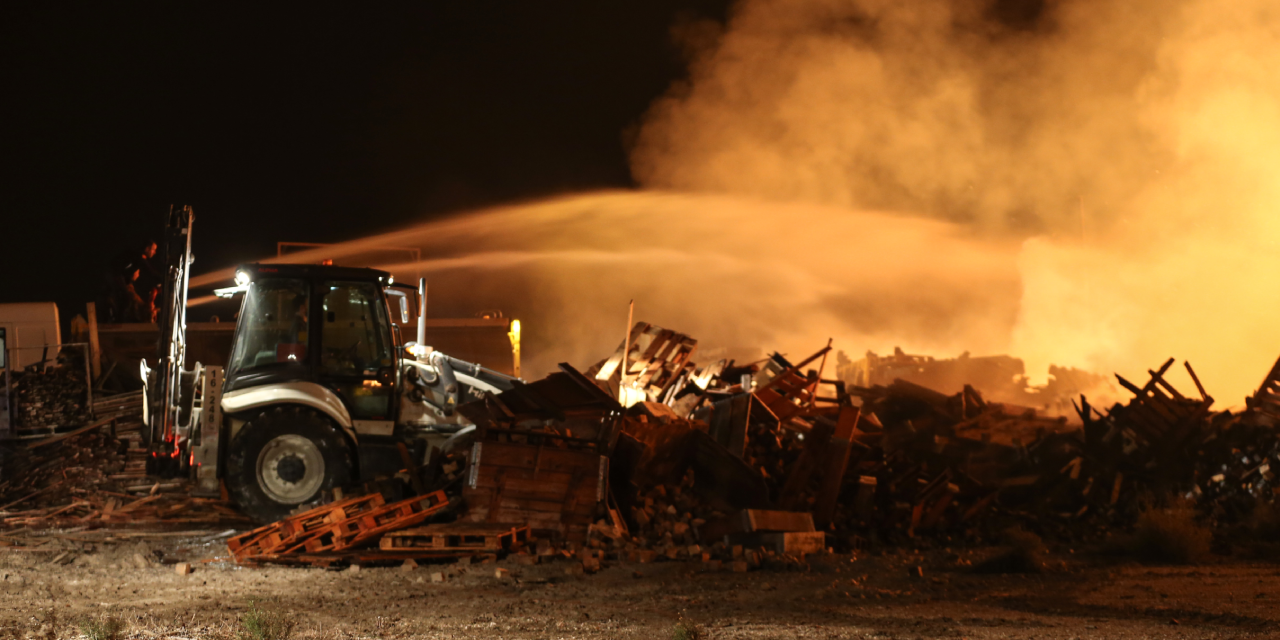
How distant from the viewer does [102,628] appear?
5.08 m

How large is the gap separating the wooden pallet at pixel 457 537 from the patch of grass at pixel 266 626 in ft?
7.66

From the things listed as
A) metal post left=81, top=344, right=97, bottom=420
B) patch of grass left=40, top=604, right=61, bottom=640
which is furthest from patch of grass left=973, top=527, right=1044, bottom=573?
metal post left=81, top=344, right=97, bottom=420

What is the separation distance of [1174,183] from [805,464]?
1829 cm

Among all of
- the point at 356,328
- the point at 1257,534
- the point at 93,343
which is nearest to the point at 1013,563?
the point at 1257,534

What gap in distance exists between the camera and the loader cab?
31.3 feet

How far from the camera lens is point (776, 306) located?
26609 mm

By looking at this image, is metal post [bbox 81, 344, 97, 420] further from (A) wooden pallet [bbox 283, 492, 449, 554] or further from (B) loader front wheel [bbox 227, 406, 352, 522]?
(A) wooden pallet [bbox 283, 492, 449, 554]

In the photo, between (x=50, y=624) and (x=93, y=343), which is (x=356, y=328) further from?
(x=93, y=343)

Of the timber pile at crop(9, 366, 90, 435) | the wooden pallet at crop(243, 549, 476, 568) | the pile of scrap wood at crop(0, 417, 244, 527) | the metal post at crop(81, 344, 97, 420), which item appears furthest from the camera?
the timber pile at crop(9, 366, 90, 435)

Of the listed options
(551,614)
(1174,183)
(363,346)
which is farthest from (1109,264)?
(551,614)

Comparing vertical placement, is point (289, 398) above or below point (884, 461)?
above

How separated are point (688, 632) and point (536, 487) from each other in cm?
378

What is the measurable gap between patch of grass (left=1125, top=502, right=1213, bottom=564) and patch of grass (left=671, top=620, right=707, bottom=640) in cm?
572

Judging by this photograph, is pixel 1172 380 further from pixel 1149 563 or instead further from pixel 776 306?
pixel 1149 563
